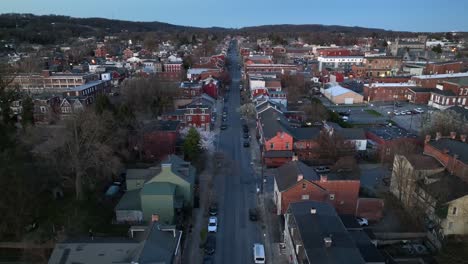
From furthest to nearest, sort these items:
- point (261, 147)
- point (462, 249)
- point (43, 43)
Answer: point (43, 43) < point (261, 147) < point (462, 249)

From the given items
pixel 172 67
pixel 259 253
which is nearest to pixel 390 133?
pixel 259 253

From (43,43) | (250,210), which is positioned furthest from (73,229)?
(43,43)

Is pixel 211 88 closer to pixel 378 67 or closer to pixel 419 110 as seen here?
pixel 419 110

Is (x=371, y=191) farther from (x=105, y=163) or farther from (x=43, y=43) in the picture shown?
(x=43, y=43)

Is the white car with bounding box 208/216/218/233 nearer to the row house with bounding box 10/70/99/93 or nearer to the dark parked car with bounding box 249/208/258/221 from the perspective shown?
the dark parked car with bounding box 249/208/258/221

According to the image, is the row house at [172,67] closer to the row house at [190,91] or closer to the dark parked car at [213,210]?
the row house at [190,91]

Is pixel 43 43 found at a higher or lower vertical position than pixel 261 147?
higher

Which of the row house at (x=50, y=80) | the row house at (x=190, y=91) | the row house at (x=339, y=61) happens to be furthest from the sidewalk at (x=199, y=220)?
the row house at (x=339, y=61)
